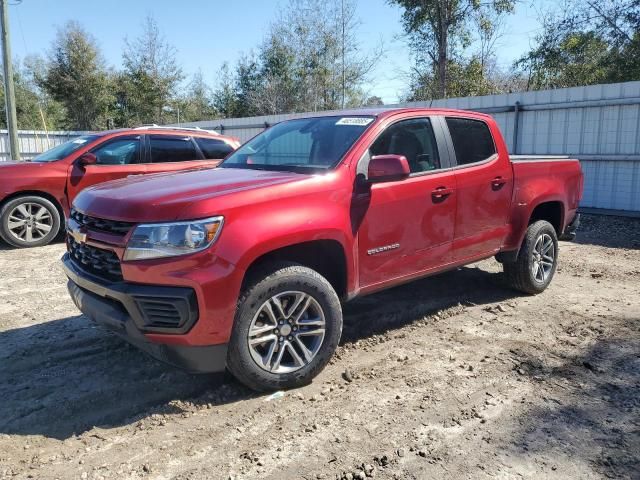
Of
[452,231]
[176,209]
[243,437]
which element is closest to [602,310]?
[452,231]

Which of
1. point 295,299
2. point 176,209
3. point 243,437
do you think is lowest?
point 243,437

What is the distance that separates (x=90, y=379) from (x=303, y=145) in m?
2.37

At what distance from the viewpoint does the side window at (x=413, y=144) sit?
4.34 metres

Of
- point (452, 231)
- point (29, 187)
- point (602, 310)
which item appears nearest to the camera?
point (452, 231)

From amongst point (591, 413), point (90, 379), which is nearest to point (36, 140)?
point (90, 379)

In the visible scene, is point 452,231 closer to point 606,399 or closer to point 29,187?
point 606,399

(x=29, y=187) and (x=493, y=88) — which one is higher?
(x=493, y=88)

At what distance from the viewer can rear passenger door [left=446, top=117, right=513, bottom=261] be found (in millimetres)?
4801

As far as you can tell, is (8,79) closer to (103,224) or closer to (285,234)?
(103,224)

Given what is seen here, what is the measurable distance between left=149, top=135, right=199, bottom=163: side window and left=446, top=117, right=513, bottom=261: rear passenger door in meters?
5.20

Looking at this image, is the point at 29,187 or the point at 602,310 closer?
the point at 602,310

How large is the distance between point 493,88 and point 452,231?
22248mm

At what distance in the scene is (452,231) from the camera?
470 centimetres

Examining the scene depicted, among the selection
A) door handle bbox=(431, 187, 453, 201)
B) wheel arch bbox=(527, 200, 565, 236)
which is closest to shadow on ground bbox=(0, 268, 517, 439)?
door handle bbox=(431, 187, 453, 201)
